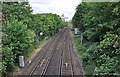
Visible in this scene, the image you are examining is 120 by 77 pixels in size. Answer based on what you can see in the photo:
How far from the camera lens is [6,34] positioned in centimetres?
2572

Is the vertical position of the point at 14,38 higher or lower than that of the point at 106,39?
lower

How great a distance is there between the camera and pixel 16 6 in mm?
35844

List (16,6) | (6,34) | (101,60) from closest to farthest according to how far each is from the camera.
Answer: (101,60) < (6,34) < (16,6)

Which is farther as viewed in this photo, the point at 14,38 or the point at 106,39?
the point at 14,38

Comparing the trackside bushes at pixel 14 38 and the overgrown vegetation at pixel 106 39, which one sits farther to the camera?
the trackside bushes at pixel 14 38

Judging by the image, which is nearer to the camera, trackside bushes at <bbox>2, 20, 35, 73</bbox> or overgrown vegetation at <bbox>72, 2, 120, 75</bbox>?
overgrown vegetation at <bbox>72, 2, 120, 75</bbox>

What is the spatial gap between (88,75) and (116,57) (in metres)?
5.69

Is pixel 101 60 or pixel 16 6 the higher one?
pixel 16 6

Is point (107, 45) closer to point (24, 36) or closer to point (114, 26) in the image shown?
point (114, 26)

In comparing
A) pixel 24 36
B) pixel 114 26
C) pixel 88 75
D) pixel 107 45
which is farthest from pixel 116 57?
pixel 24 36

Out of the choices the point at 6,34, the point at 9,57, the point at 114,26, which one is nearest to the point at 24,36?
the point at 6,34

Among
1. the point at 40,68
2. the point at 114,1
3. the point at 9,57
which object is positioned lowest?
the point at 40,68

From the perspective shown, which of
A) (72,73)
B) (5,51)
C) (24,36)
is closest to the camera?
(5,51)

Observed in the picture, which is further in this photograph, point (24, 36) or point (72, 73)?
point (24, 36)
